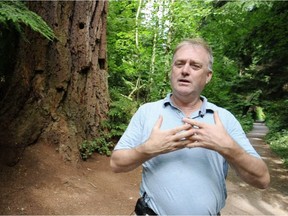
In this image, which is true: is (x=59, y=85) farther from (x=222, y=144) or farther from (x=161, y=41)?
(x=161, y=41)

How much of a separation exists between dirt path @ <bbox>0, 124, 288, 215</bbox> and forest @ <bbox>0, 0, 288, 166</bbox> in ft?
3.03

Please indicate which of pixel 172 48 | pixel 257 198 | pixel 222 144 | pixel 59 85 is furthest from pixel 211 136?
pixel 172 48

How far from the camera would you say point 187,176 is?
192 centimetres

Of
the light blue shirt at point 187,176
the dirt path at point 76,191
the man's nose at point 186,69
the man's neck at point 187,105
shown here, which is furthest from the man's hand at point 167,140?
the dirt path at point 76,191

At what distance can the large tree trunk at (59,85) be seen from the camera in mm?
6062

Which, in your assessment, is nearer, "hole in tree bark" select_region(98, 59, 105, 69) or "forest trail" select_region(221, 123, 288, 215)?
"forest trail" select_region(221, 123, 288, 215)

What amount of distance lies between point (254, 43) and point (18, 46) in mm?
5917

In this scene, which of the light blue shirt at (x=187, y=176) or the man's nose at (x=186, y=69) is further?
the man's nose at (x=186, y=69)

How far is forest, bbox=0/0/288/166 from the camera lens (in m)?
7.01

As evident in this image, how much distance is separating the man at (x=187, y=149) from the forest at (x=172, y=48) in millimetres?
2654

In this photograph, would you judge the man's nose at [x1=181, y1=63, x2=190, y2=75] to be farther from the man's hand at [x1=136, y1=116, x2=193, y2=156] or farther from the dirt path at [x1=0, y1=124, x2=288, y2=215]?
the dirt path at [x1=0, y1=124, x2=288, y2=215]

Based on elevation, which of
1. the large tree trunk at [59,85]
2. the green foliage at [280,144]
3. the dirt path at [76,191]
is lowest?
the green foliage at [280,144]

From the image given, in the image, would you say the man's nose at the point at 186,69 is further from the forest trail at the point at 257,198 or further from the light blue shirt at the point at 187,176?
the forest trail at the point at 257,198

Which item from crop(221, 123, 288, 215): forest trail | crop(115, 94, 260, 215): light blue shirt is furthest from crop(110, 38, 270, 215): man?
crop(221, 123, 288, 215): forest trail
